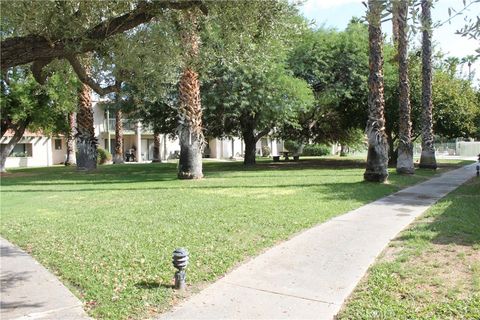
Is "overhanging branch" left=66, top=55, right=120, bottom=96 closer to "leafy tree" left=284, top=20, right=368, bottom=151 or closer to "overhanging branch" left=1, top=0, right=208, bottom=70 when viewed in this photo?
"overhanging branch" left=1, top=0, right=208, bottom=70

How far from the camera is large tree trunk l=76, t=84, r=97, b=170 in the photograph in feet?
78.8

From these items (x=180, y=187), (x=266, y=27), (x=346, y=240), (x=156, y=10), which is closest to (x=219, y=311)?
(x=346, y=240)

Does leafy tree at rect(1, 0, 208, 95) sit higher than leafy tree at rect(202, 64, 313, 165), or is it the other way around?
leafy tree at rect(202, 64, 313, 165)

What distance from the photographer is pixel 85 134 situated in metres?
24.0

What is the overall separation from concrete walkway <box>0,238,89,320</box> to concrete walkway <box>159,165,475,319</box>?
113 cm

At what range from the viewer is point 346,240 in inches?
290

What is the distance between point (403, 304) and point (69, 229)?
6211 millimetres

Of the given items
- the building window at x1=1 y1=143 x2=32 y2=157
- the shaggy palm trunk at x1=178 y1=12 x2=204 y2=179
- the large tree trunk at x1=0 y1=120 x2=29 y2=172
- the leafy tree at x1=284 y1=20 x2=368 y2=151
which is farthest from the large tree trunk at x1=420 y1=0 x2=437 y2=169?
the building window at x1=1 y1=143 x2=32 y2=157

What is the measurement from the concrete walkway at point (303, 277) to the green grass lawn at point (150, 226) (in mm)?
330

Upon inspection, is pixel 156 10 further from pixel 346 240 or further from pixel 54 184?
pixel 54 184

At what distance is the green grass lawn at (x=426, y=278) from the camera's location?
14.7 feet

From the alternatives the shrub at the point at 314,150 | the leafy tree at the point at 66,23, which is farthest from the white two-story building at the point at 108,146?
the leafy tree at the point at 66,23

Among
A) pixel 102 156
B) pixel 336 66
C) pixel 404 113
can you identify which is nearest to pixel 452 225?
pixel 404 113

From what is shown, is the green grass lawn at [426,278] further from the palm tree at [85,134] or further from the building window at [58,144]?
the building window at [58,144]
